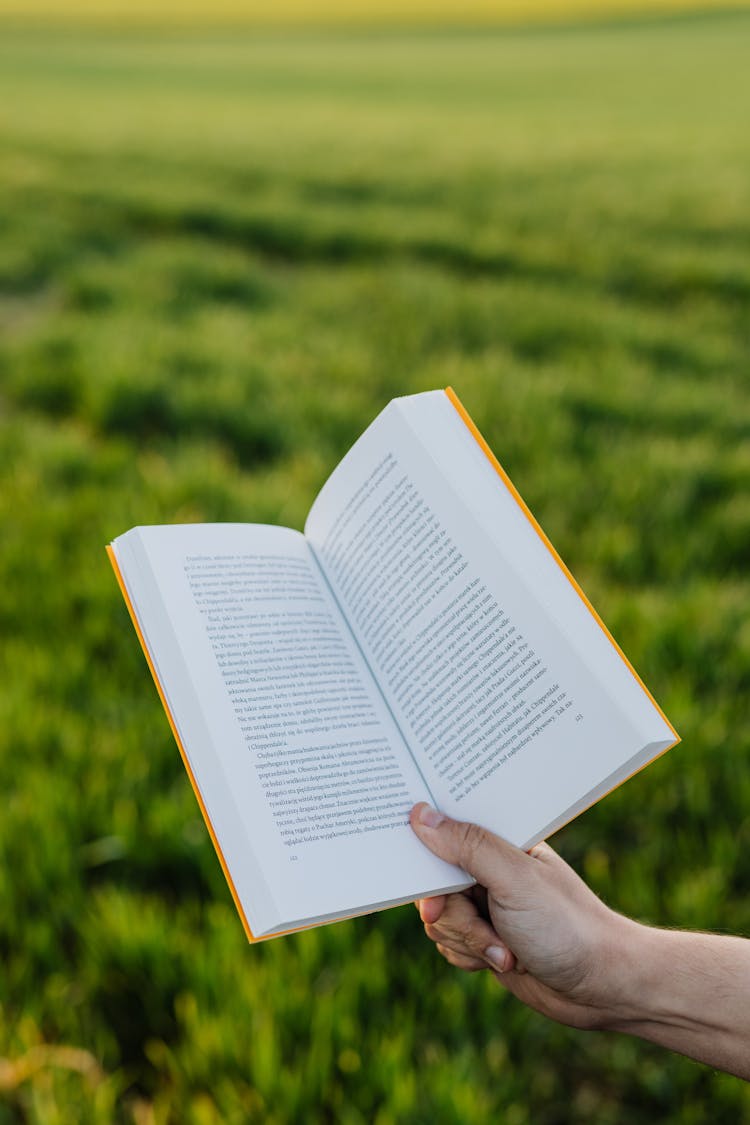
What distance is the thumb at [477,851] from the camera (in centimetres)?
105

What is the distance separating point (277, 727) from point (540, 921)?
345 mm

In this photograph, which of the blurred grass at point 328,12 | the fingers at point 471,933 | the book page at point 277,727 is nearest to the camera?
the book page at point 277,727

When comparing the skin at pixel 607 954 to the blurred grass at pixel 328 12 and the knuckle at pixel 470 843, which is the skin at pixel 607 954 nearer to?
the knuckle at pixel 470 843

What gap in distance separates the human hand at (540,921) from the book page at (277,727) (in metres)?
0.03

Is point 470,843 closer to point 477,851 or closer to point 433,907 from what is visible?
point 477,851

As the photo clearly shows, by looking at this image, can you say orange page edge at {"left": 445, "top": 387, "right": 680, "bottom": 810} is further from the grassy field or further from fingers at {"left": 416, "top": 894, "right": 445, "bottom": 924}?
the grassy field

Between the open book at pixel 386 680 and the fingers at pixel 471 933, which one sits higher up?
the open book at pixel 386 680

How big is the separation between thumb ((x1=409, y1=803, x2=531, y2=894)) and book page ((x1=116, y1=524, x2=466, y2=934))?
21 millimetres

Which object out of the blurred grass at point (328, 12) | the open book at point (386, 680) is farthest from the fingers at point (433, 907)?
the blurred grass at point (328, 12)

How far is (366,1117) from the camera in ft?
4.42

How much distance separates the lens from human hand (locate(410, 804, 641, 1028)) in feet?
3.47

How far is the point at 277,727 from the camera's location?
1.08 meters

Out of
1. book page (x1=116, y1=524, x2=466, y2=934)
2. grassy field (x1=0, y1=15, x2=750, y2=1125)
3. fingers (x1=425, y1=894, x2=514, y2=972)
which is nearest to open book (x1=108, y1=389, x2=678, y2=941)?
book page (x1=116, y1=524, x2=466, y2=934)

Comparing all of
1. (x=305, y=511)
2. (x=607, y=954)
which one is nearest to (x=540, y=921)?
(x=607, y=954)
